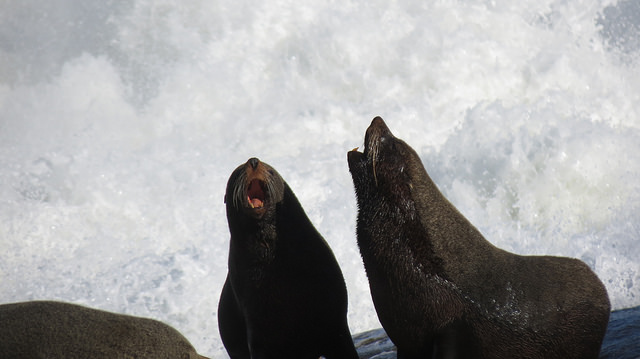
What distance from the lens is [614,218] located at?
9.97 meters

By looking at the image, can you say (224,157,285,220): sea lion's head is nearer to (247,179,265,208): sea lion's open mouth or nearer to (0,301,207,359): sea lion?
(247,179,265,208): sea lion's open mouth

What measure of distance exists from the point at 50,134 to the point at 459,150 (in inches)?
283

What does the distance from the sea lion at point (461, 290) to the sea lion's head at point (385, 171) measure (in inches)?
0.4

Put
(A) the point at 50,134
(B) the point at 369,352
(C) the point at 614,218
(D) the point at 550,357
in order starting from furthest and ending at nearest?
(A) the point at 50,134 < (C) the point at 614,218 < (B) the point at 369,352 < (D) the point at 550,357

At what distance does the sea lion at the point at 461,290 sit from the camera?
4.77 metres

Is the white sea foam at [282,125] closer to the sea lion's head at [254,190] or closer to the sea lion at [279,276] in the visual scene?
the sea lion at [279,276]

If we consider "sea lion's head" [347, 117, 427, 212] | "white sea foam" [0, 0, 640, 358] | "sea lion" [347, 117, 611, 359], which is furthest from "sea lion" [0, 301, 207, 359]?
"white sea foam" [0, 0, 640, 358]

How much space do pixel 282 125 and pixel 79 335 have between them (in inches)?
363

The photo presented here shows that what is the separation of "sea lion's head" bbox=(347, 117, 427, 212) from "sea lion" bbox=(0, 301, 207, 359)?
1.59 metres

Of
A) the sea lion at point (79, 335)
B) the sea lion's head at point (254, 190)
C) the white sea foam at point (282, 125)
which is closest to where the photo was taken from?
the sea lion at point (79, 335)

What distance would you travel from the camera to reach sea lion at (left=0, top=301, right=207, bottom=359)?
4730 mm

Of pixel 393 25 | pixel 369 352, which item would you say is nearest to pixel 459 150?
pixel 393 25

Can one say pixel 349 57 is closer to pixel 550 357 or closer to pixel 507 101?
pixel 507 101

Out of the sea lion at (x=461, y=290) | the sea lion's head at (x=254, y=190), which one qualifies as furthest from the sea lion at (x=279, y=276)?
the sea lion at (x=461, y=290)
